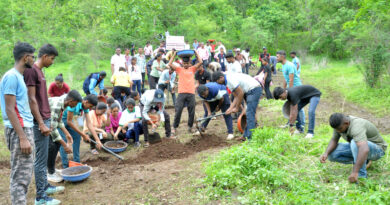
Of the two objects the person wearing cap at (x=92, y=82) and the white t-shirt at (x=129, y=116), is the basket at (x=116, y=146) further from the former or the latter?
the person wearing cap at (x=92, y=82)

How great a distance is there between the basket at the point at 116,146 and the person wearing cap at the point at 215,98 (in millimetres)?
1805

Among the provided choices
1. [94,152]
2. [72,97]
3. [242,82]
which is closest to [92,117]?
[94,152]

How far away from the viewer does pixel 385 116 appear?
8.53m

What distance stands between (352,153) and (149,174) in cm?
287

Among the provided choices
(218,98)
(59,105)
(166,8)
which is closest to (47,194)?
(59,105)

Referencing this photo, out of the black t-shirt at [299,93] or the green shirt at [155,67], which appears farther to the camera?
the green shirt at [155,67]

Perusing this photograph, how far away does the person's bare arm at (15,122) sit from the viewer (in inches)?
119

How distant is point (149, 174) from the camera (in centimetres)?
479

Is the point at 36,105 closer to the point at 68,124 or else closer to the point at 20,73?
the point at 20,73

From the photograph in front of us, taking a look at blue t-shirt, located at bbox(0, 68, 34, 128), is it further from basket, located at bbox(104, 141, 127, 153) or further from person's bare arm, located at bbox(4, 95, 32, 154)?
basket, located at bbox(104, 141, 127, 153)

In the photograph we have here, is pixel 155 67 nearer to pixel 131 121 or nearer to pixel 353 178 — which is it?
pixel 131 121

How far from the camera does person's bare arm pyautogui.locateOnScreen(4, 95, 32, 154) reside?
3031mm

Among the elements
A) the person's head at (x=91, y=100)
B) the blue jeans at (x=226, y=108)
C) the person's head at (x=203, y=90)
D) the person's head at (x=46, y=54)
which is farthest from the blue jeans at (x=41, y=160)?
the blue jeans at (x=226, y=108)

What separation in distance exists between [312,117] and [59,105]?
4.53 m
